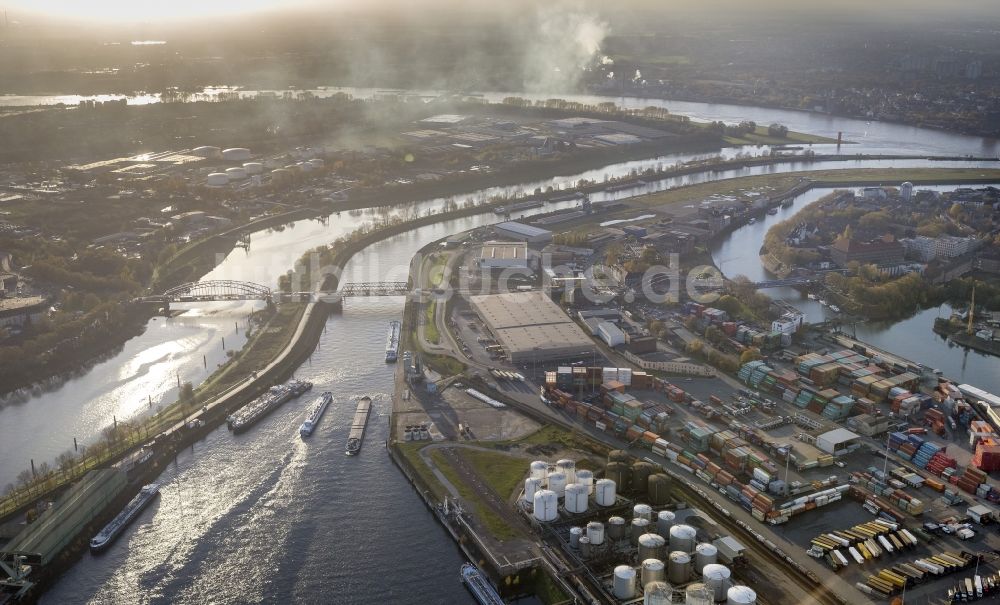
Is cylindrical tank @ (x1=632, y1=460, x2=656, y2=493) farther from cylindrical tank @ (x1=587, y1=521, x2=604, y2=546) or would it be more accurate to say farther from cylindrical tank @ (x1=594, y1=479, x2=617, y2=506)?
cylindrical tank @ (x1=587, y1=521, x2=604, y2=546)

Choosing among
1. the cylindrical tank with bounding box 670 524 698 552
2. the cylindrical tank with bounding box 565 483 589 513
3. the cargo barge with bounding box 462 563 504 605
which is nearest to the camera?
the cargo barge with bounding box 462 563 504 605

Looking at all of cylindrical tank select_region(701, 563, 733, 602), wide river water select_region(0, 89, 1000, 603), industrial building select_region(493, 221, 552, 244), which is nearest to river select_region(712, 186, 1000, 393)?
wide river water select_region(0, 89, 1000, 603)

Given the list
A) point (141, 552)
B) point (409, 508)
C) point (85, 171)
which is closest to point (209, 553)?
point (141, 552)

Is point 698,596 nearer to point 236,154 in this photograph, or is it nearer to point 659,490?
point 659,490

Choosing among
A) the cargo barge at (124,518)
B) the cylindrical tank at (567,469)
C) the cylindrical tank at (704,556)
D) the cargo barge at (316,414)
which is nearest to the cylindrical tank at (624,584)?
the cylindrical tank at (704,556)

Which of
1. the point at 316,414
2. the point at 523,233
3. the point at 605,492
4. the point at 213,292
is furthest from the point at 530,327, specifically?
the point at 213,292

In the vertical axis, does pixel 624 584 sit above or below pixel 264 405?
below
